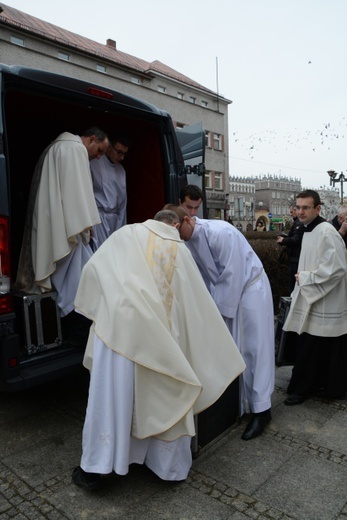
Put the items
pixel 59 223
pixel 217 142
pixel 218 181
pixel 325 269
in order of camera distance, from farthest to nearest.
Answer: pixel 218 181
pixel 217 142
pixel 325 269
pixel 59 223

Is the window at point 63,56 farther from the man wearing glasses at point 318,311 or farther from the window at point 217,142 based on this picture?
the man wearing glasses at point 318,311

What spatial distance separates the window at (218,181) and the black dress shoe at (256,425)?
34.4 meters

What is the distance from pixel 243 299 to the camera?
3.44 m

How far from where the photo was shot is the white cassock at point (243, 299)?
3.31 m

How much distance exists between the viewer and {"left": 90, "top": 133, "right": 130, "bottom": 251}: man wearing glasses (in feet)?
15.1

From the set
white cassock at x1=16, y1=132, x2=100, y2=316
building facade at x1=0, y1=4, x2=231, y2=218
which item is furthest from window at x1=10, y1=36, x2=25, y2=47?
white cassock at x1=16, y1=132, x2=100, y2=316

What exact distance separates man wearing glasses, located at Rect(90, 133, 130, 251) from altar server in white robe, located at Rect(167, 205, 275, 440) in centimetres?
152

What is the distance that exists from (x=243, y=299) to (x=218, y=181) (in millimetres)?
34855

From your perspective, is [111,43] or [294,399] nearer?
[294,399]

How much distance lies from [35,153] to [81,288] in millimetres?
3151

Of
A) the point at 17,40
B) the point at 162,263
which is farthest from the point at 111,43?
the point at 162,263

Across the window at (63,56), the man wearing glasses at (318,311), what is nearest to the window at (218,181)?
the window at (63,56)

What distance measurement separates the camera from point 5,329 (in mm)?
2873

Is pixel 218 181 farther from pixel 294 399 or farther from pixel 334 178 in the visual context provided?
pixel 294 399
